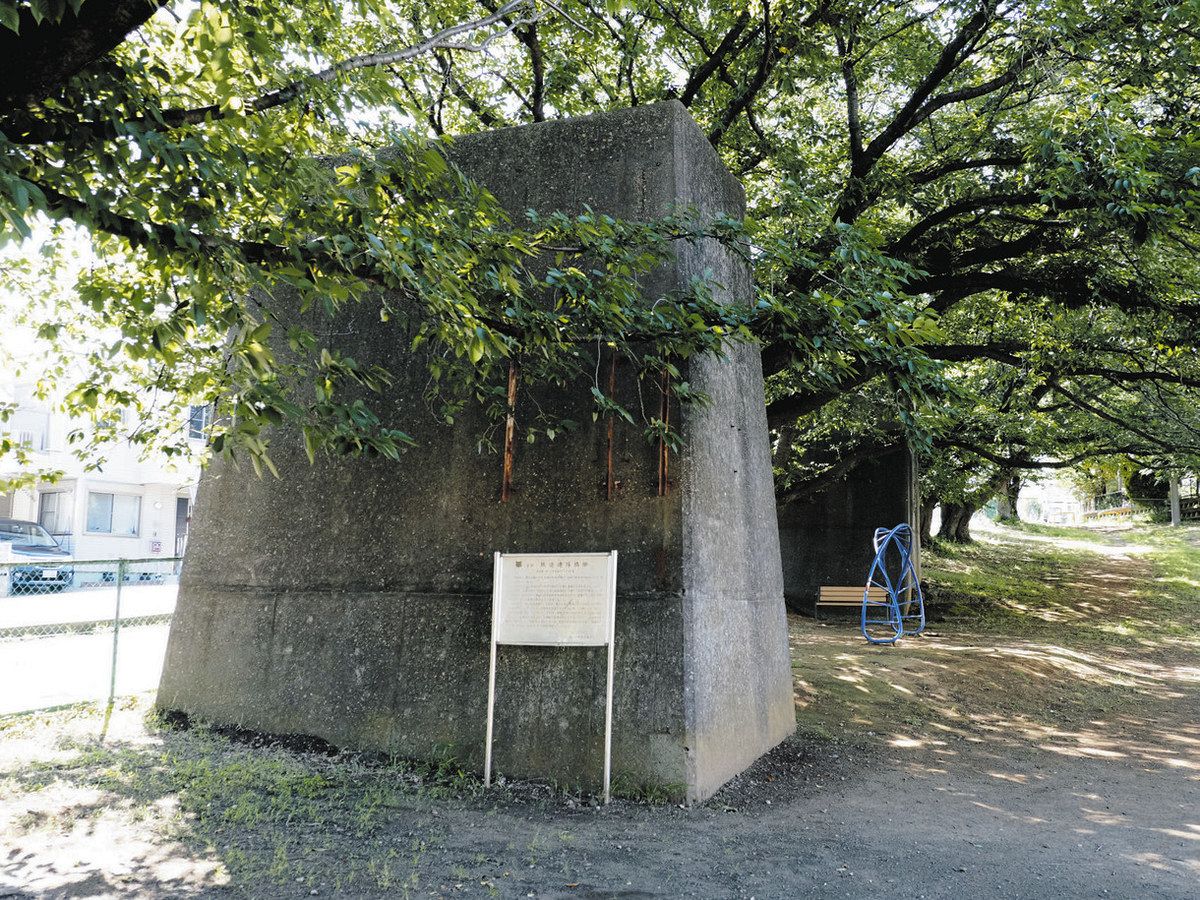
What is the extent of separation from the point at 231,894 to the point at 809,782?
3.78 metres

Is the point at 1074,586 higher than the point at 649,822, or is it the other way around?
the point at 1074,586

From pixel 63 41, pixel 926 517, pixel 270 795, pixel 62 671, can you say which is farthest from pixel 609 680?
pixel 926 517

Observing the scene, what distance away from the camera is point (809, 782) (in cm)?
611

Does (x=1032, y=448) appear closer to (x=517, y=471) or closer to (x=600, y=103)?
(x=600, y=103)

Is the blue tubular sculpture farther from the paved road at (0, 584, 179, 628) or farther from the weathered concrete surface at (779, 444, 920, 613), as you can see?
the paved road at (0, 584, 179, 628)

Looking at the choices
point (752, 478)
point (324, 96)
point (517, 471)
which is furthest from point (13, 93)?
point (752, 478)

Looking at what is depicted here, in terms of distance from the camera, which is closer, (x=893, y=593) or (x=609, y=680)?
(x=609, y=680)

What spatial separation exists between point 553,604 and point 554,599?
0.11 ft

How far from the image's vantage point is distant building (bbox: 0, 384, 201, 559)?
2331 centimetres

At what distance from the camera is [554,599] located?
5699mm

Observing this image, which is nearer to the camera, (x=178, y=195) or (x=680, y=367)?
(x=178, y=195)

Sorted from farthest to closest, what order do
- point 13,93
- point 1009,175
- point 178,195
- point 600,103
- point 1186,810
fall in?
point 600,103, point 1009,175, point 1186,810, point 178,195, point 13,93

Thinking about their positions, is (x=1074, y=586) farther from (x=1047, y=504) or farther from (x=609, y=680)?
(x=1047, y=504)

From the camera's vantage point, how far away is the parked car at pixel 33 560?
24.3 feet
